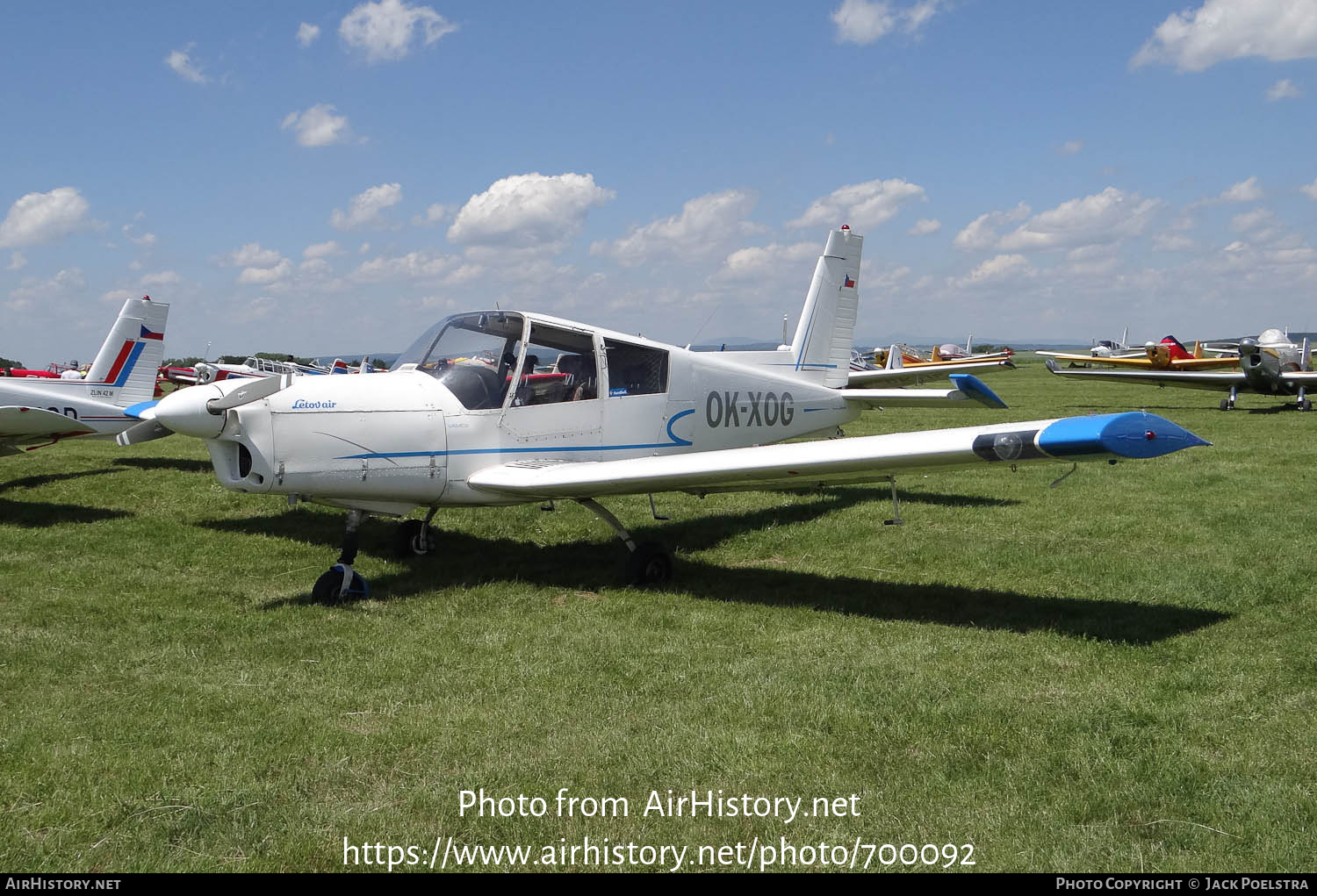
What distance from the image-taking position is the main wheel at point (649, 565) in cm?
736

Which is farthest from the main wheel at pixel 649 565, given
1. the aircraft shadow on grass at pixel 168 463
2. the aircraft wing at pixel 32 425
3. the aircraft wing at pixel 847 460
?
the aircraft shadow on grass at pixel 168 463

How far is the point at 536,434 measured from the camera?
7527mm

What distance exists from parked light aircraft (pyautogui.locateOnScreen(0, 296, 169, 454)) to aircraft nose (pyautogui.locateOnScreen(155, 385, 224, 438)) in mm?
5450

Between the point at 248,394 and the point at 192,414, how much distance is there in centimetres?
38

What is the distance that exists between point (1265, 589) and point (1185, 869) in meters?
4.32

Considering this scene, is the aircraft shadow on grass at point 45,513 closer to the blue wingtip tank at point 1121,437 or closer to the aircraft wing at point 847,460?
the aircraft wing at point 847,460

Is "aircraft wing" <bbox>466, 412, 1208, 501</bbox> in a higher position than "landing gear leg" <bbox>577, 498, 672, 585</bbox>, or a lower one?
higher

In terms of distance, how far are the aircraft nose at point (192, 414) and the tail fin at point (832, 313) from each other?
6.41 m

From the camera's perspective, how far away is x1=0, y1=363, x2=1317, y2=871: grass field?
131 inches

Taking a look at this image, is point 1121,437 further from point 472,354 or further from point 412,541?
point 412,541

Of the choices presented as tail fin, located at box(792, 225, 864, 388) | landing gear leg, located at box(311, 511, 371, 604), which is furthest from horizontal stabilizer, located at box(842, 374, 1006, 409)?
landing gear leg, located at box(311, 511, 371, 604)

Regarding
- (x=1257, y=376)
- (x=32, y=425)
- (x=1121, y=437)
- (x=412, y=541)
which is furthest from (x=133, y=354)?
(x=1257, y=376)

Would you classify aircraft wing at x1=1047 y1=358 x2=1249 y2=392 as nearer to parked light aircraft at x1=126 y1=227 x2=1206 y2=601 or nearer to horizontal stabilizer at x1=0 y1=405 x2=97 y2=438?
parked light aircraft at x1=126 y1=227 x2=1206 y2=601

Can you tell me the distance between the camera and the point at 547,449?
7609 mm
